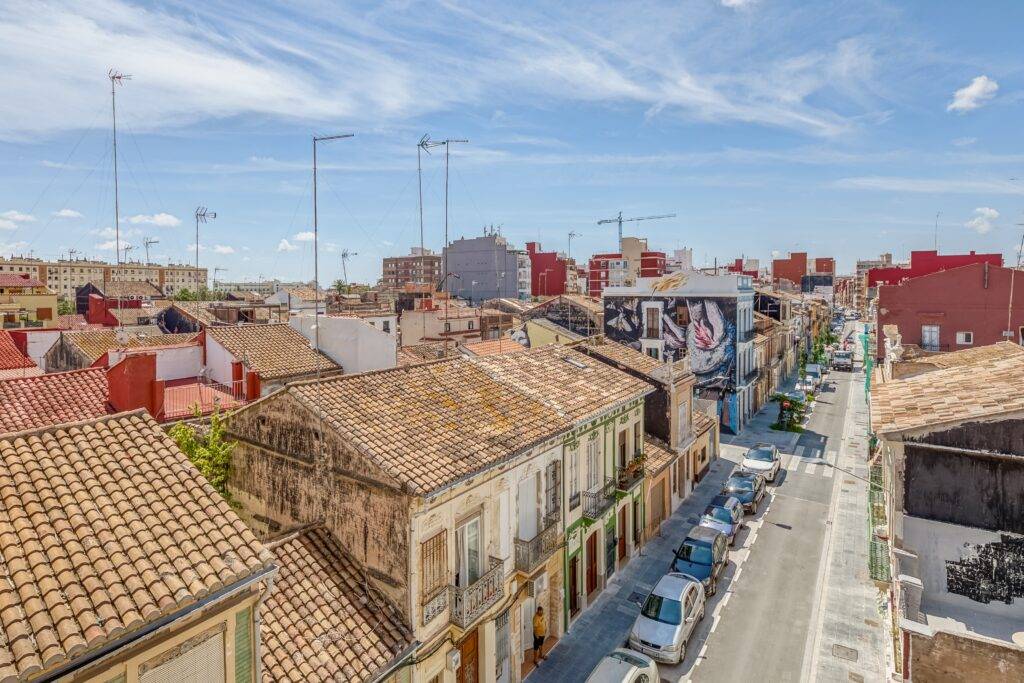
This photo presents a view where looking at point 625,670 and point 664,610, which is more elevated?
point 625,670

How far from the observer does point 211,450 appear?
1403 centimetres

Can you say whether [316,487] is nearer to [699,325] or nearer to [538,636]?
[538,636]

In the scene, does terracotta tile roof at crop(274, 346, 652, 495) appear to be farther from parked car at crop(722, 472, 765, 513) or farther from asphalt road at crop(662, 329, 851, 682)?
parked car at crop(722, 472, 765, 513)

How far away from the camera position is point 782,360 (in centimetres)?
5531

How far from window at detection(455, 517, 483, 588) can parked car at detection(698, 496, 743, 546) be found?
38.2 feet

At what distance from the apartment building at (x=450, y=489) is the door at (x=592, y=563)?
6 cm

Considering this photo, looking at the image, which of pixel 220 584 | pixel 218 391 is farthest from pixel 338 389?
pixel 218 391

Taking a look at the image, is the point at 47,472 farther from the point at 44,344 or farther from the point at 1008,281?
the point at 1008,281

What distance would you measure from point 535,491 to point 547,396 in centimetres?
314

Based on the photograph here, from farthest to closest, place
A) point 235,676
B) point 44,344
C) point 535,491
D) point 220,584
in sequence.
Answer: point 44,344 → point 535,491 → point 235,676 → point 220,584

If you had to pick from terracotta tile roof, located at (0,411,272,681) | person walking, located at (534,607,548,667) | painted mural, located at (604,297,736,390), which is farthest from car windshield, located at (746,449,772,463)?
terracotta tile roof, located at (0,411,272,681)

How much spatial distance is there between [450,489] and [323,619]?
3.20 metres

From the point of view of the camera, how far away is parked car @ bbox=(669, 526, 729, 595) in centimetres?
1912

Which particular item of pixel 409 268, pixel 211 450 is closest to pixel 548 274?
pixel 409 268
